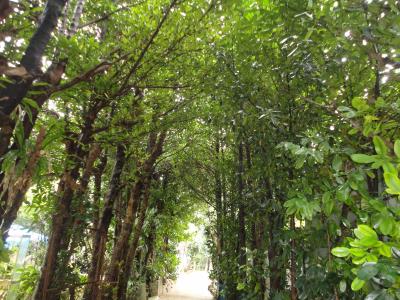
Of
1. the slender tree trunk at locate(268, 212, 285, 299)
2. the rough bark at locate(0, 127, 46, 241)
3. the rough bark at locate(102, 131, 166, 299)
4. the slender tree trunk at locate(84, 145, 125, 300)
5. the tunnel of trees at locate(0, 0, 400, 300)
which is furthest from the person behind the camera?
the rough bark at locate(102, 131, 166, 299)

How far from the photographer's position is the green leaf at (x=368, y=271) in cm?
113

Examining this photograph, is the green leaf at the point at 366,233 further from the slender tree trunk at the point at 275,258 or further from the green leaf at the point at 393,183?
the slender tree trunk at the point at 275,258

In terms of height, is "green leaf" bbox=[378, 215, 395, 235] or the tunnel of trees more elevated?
the tunnel of trees

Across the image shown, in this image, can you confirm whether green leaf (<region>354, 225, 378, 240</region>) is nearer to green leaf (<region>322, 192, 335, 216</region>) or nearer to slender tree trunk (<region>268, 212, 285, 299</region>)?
green leaf (<region>322, 192, 335, 216</region>)

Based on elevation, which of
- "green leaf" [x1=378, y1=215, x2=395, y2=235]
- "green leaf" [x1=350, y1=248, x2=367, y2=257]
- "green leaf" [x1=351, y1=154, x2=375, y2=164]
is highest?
"green leaf" [x1=351, y1=154, x2=375, y2=164]

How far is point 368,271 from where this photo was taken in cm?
115

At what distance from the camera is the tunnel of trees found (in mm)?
1538

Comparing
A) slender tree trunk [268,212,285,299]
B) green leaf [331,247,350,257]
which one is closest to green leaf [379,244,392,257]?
green leaf [331,247,350,257]

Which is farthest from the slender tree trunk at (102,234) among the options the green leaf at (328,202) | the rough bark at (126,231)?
the green leaf at (328,202)

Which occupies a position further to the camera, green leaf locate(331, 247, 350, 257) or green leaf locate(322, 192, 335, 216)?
green leaf locate(322, 192, 335, 216)

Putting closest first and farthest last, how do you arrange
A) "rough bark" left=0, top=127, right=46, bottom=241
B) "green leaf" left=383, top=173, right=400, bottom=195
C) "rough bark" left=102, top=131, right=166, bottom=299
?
"green leaf" left=383, top=173, right=400, bottom=195
"rough bark" left=0, top=127, right=46, bottom=241
"rough bark" left=102, top=131, right=166, bottom=299

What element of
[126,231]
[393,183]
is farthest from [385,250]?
[126,231]

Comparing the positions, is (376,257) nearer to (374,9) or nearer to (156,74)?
(374,9)

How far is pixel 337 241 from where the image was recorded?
7.07 ft
